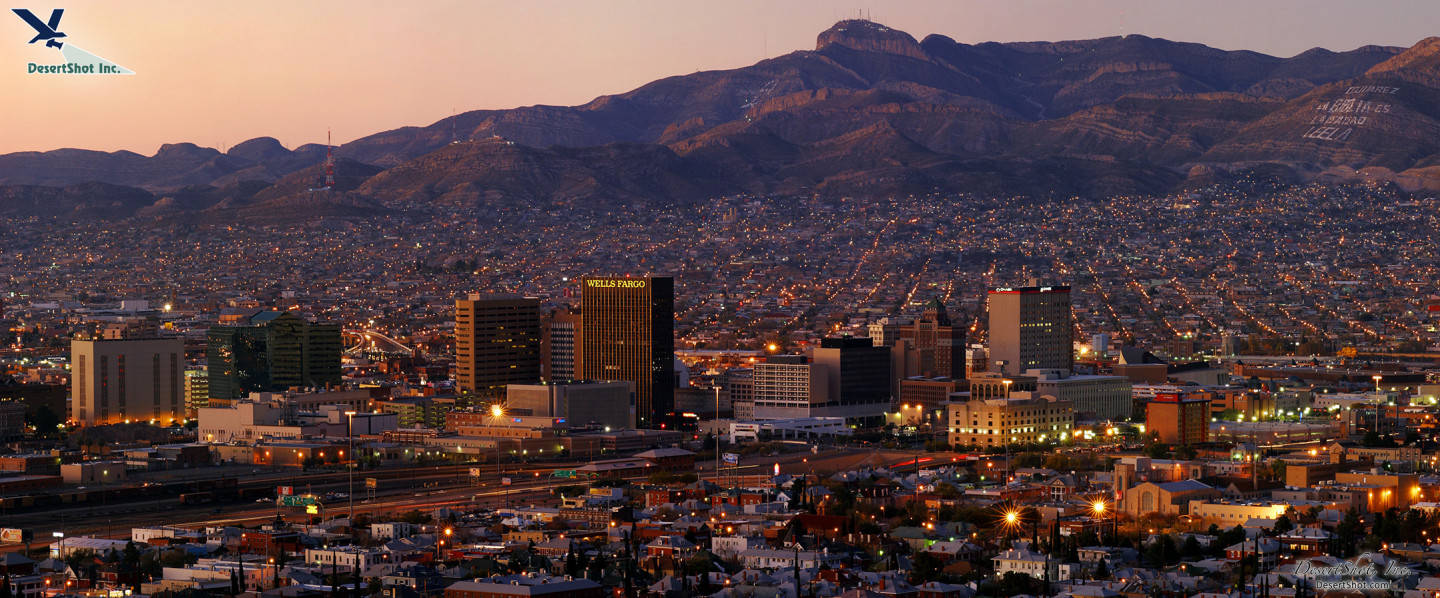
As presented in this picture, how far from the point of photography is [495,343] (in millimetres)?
136875

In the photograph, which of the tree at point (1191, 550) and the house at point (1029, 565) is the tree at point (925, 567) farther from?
the tree at point (1191, 550)

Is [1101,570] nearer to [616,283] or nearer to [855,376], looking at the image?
[616,283]

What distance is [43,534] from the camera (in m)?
84.3

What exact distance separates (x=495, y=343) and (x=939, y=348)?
78.4ft

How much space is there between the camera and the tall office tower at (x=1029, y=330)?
139625 mm

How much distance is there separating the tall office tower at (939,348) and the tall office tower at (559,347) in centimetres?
1808

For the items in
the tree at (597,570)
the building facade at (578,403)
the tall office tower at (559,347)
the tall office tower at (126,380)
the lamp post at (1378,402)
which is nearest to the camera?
the tree at (597,570)

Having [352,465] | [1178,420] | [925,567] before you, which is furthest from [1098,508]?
[352,465]

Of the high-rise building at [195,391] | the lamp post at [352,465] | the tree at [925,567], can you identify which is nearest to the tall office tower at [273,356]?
the high-rise building at [195,391]

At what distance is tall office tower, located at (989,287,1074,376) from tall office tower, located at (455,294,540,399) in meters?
23.0

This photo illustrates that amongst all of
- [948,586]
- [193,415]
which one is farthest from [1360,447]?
[193,415]

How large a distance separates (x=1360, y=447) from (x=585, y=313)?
4155 cm

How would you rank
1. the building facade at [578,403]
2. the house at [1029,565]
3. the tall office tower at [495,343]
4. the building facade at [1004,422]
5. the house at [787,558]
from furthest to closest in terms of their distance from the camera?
the tall office tower at [495,343] → the building facade at [578,403] → the building facade at [1004,422] → the house at [787,558] → the house at [1029,565]

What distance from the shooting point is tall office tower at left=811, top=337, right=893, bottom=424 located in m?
134
